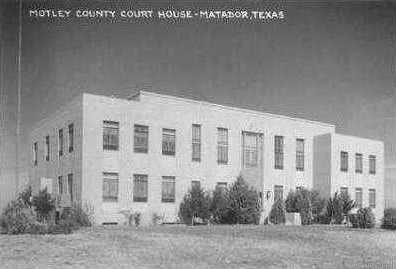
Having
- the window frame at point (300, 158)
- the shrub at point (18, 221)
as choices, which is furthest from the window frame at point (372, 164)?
the shrub at point (18, 221)

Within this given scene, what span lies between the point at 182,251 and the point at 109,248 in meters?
1.55

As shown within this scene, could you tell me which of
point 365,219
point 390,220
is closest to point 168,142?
point 365,219

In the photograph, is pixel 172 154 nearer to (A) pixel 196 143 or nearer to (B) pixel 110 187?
(A) pixel 196 143

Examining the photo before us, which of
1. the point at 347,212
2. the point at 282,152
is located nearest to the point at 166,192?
the point at 282,152

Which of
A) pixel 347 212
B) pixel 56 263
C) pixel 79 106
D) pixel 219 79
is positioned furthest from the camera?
pixel 347 212

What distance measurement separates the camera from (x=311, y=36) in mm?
15094

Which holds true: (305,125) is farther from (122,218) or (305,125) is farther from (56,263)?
(56,263)

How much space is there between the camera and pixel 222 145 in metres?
26.7

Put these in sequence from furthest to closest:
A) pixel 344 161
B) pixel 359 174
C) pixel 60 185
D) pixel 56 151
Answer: pixel 359 174
pixel 344 161
pixel 56 151
pixel 60 185

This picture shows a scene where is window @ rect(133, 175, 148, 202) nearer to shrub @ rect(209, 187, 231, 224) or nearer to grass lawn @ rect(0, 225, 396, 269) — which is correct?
shrub @ rect(209, 187, 231, 224)

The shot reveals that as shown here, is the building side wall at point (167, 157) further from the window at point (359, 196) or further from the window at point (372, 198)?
the window at point (372, 198)

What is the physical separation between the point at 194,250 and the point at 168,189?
1223 cm

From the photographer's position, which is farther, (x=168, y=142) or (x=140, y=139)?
(x=168, y=142)

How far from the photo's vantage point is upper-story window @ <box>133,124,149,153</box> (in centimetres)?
2392
